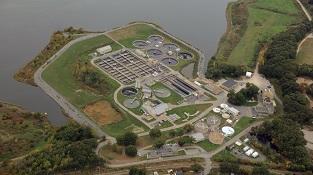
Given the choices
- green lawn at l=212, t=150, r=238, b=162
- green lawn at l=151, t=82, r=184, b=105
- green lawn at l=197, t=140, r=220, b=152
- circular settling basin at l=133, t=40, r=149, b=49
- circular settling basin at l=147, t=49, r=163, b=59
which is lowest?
green lawn at l=212, t=150, r=238, b=162

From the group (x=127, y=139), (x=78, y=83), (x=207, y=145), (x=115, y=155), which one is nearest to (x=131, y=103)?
(x=127, y=139)

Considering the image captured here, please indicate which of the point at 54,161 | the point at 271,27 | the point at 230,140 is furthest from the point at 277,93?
the point at 54,161

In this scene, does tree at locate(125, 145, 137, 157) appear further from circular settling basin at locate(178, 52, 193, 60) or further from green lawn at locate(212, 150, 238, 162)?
circular settling basin at locate(178, 52, 193, 60)

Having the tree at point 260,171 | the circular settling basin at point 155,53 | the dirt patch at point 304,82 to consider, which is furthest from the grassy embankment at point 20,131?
the dirt patch at point 304,82

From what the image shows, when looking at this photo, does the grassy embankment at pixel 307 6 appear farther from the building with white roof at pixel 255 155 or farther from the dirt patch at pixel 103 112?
the dirt patch at pixel 103 112

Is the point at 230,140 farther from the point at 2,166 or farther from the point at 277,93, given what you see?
the point at 2,166

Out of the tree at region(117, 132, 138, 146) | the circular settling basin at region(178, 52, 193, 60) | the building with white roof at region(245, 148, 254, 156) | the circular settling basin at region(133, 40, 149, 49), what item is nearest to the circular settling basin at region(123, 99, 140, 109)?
the tree at region(117, 132, 138, 146)

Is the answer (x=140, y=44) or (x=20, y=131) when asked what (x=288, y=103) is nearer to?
(x=140, y=44)
